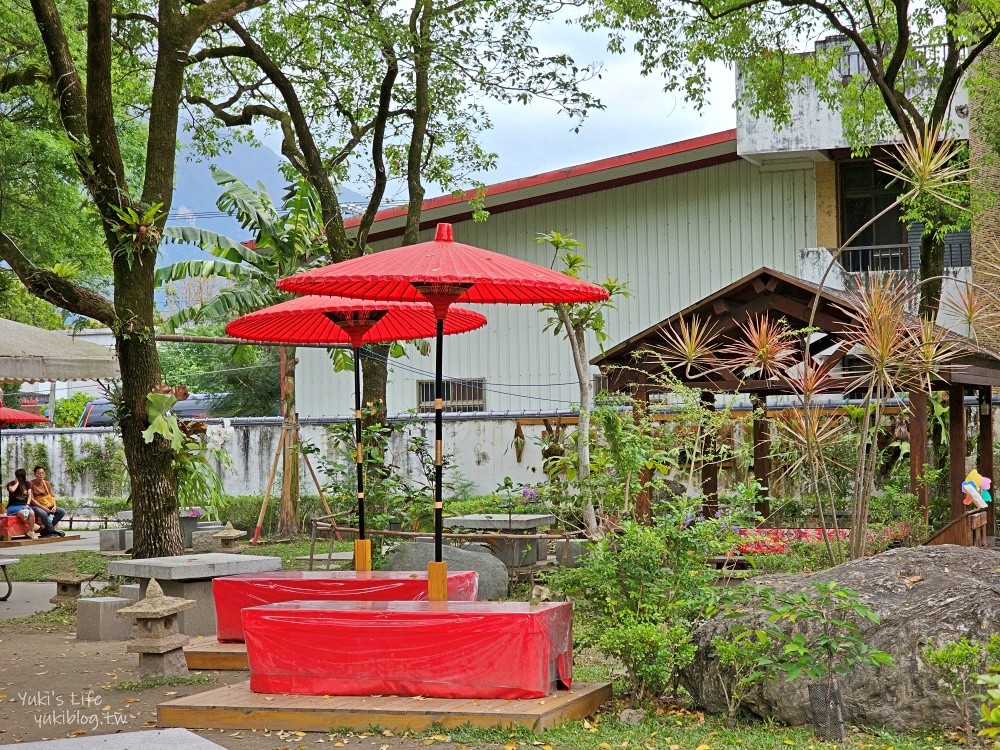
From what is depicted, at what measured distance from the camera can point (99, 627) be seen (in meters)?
10.8

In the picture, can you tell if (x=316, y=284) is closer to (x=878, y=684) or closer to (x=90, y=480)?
(x=878, y=684)

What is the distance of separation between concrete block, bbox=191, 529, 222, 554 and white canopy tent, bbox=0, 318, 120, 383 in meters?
4.05

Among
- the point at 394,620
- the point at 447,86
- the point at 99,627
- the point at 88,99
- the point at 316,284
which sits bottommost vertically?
the point at 99,627

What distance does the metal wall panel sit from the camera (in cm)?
2264

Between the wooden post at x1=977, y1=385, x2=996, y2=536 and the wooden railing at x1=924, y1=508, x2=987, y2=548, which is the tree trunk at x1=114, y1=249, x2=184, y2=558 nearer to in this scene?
the wooden railing at x1=924, y1=508, x2=987, y2=548

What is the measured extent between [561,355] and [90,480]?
11.1m

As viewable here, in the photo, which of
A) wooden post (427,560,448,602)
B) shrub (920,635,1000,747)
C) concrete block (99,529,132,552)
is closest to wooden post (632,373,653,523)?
wooden post (427,560,448,602)

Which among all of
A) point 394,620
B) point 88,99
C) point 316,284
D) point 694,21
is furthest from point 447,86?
point 394,620

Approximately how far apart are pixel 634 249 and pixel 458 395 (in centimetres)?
490

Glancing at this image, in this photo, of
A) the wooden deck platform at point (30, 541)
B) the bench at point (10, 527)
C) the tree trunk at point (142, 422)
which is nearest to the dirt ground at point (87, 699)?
the tree trunk at point (142, 422)

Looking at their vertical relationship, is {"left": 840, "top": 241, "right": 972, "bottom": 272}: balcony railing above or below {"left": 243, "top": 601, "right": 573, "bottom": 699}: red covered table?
above

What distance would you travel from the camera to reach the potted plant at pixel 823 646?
625 cm

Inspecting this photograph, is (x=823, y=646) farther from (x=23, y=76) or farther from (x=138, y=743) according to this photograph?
(x=23, y=76)

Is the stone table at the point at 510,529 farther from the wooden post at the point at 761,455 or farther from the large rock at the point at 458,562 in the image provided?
the wooden post at the point at 761,455
